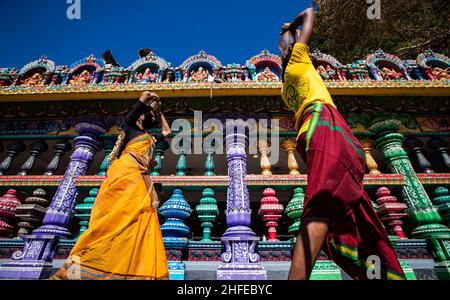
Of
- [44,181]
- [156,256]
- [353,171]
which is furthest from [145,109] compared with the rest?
[353,171]

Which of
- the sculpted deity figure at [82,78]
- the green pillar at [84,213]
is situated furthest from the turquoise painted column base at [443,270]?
the sculpted deity figure at [82,78]

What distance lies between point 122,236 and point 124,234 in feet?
0.07

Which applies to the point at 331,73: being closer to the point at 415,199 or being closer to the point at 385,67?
the point at 385,67

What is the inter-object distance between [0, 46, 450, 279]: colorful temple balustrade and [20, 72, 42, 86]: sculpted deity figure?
1.0 inches

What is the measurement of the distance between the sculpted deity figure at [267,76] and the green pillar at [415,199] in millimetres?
1728

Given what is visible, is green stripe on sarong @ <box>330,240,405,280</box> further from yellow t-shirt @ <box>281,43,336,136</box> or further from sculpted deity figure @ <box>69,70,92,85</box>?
sculpted deity figure @ <box>69,70,92,85</box>

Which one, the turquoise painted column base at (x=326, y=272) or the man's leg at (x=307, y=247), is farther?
the turquoise painted column base at (x=326, y=272)

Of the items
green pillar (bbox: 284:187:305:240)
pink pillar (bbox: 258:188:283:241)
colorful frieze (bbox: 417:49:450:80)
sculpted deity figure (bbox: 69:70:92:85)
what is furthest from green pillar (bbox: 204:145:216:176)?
colorful frieze (bbox: 417:49:450:80)

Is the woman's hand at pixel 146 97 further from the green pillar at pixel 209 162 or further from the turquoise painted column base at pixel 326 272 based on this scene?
the turquoise painted column base at pixel 326 272

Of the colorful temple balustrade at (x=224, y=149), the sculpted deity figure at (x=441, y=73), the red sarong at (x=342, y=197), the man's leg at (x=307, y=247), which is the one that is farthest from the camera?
the sculpted deity figure at (x=441, y=73)

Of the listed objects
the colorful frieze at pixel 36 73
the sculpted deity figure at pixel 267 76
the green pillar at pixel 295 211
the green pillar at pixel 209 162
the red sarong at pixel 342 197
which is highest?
the colorful frieze at pixel 36 73

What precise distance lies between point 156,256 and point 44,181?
263cm

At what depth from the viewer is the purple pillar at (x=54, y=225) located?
112 inches

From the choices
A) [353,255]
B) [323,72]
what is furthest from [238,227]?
[323,72]
